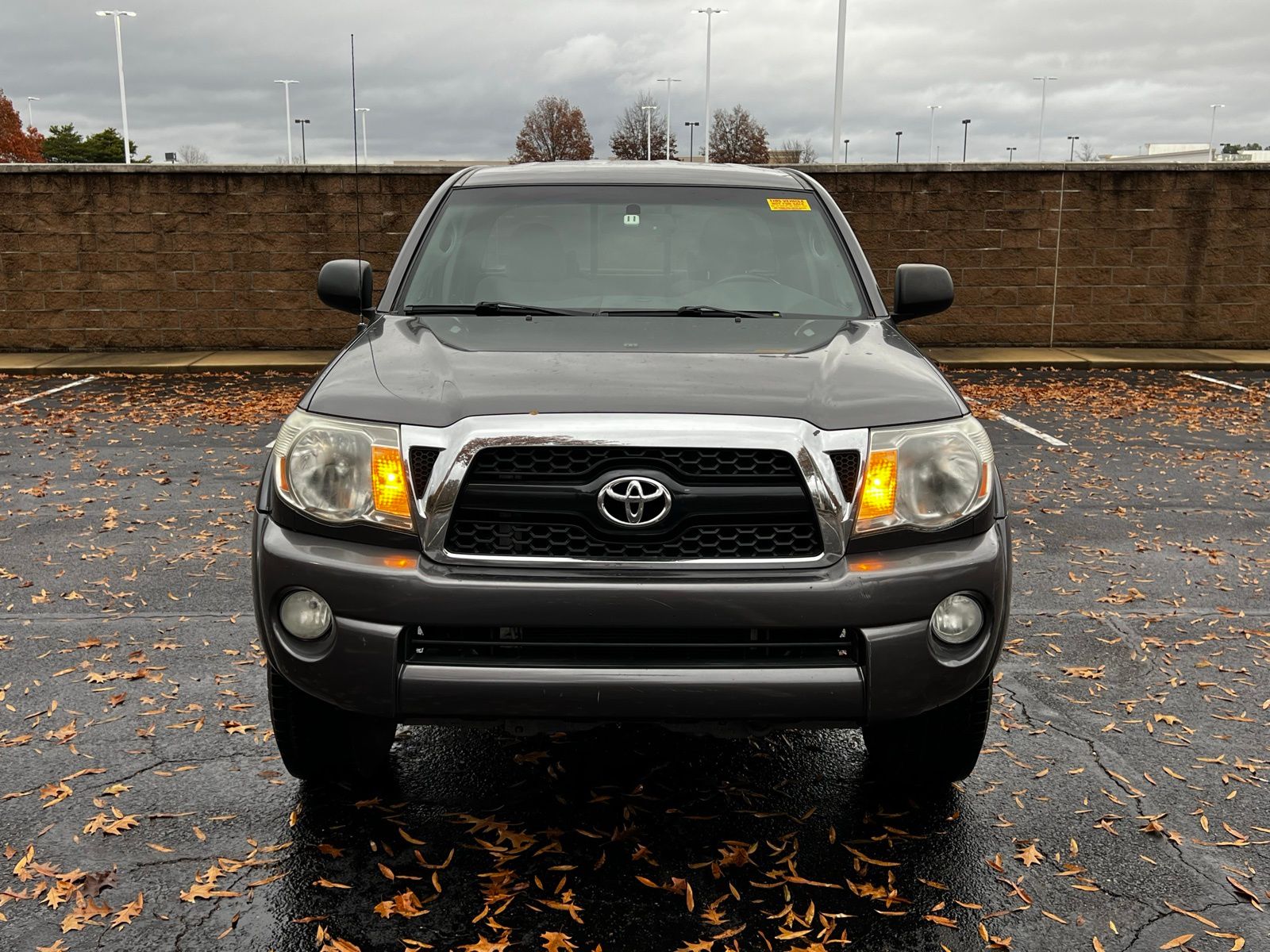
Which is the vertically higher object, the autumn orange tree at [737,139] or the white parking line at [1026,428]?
the autumn orange tree at [737,139]

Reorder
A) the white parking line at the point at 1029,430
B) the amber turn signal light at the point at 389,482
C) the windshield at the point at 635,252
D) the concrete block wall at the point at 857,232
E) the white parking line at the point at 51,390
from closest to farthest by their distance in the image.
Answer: the amber turn signal light at the point at 389,482 < the windshield at the point at 635,252 < the white parking line at the point at 1029,430 < the white parking line at the point at 51,390 < the concrete block wall at the point at 857,232

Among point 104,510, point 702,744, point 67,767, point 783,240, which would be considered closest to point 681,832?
point 702,744

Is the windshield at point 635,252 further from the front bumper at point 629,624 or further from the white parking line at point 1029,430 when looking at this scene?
the white parking line at point 1029,430

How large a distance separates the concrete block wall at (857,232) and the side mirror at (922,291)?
10.9 metres

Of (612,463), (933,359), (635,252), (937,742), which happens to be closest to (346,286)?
(635,252)

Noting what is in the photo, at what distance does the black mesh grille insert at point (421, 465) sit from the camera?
2.89 m

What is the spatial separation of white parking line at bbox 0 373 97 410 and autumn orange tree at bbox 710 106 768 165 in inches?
2916

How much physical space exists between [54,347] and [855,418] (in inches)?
571

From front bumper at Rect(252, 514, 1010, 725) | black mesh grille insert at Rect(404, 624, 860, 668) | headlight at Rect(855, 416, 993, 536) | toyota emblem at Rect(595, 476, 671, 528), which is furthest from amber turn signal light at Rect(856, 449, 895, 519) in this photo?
toyota emblem at Rect(595, 476, 671, 528)

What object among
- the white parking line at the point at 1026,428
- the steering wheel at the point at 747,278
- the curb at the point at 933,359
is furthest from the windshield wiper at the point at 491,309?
the curb at the point at 933,359

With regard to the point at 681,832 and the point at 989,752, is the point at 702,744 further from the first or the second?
the point at 989,752

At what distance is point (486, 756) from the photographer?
12.6 ft

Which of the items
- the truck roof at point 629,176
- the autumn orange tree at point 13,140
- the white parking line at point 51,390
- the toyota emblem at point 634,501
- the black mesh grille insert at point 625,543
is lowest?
the white parking line at point 51,390

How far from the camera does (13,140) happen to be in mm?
87688
